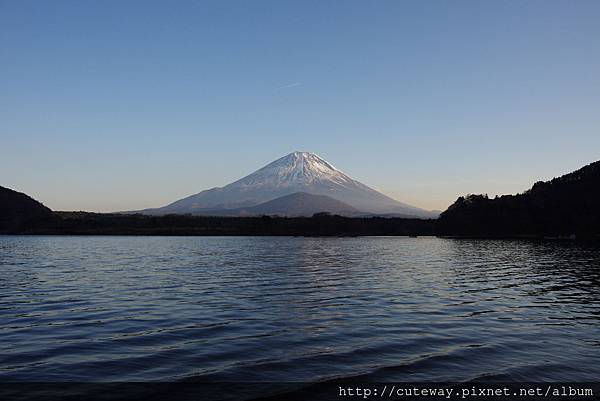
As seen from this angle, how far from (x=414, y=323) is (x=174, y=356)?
42.9 ft

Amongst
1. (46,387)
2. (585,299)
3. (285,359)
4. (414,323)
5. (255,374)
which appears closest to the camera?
(46,387)

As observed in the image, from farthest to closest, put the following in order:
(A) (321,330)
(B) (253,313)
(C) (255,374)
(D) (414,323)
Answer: (B) (253,313) → (D) (414,323) → (A) (321,330) → (C) (255,374)

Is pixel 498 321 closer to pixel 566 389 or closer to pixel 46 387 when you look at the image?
pixel 566 389

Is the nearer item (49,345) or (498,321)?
(49,345)

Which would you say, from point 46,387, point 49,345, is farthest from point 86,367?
point 49,345

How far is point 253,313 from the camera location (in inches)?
1088

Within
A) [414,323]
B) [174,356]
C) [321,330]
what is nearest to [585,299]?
[414,323]

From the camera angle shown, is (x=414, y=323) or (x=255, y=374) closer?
(x=255, y=374)

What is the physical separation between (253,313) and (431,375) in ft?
45.3

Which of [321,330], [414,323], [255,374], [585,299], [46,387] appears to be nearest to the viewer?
[46,387]

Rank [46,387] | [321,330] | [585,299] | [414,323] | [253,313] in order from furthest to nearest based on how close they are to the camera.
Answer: [585,299]
[253,313]
[414,323]
[321,330]
[46,387]

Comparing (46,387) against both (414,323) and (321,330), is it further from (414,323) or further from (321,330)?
(414,323)

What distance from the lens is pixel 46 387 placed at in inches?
565

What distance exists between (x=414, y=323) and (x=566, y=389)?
33.9 ft
